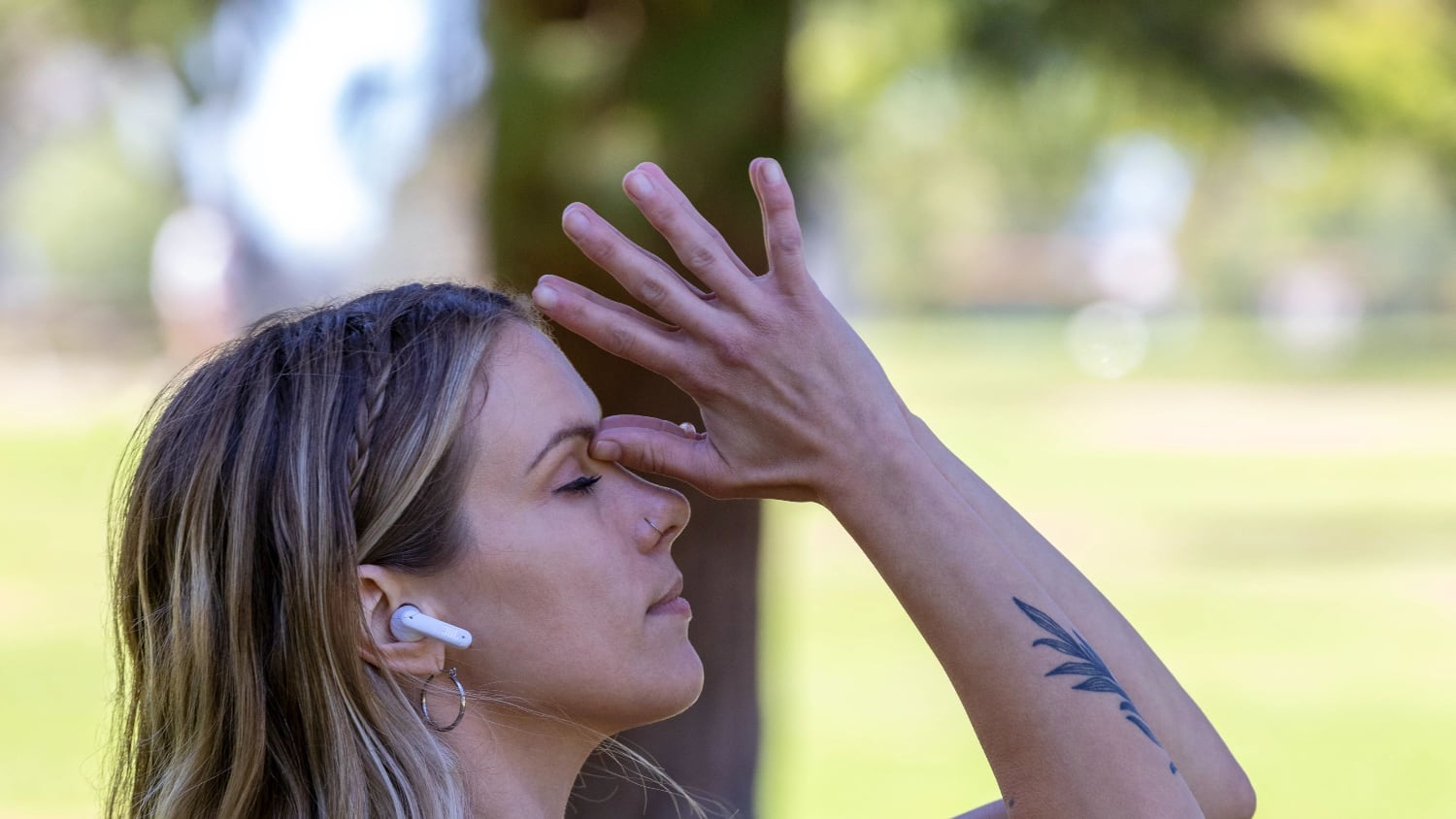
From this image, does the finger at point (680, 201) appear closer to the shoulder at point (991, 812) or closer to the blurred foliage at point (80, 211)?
the shoulder at point (991, 812)

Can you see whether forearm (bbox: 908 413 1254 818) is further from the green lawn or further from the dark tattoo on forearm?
Answer: the green lawn

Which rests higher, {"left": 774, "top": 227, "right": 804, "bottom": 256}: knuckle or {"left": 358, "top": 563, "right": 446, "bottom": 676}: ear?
{"left": 774, "top": 227, "right": 804, "bottom": 256}: knuckle

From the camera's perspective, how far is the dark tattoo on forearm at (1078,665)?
61.6 inches

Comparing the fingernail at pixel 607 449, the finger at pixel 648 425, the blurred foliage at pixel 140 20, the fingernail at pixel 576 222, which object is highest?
the blurred foliage at pixel 140 20

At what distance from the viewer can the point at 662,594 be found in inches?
70.6

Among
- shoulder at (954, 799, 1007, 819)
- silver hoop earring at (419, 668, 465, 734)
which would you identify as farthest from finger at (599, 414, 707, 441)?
shoulder at (954, 799, 1007, 819)

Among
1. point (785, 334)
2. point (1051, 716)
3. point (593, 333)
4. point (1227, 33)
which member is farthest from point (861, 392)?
point (1227, 33)

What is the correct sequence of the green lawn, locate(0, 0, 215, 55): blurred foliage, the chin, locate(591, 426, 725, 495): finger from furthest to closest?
the green lawn < locate(0, 0, 215, 55): blurred foliage < the chin < locate(591, 426, 725, 495): finger

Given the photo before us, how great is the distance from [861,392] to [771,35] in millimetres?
1874

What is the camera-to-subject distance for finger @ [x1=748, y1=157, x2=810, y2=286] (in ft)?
4.91

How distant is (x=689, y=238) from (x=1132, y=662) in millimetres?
812

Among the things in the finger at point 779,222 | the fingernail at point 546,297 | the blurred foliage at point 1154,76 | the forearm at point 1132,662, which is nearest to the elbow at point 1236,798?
the forearm at point 1132,662

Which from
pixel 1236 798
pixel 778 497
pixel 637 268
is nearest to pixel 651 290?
pixel 637 268

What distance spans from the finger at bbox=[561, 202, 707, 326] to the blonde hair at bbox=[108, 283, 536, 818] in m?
0.32
